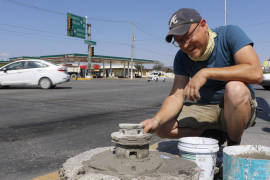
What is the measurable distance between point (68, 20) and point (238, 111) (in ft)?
112

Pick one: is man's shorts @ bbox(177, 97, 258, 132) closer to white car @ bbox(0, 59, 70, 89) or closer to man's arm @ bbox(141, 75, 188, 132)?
man's arm @ bbox(141, 75, 188, 132)

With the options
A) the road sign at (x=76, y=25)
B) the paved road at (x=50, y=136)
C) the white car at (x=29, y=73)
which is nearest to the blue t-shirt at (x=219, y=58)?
the paved road at (x=50, y=136)

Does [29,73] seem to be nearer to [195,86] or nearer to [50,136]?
[50,136]

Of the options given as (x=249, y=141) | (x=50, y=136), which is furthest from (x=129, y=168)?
(x=249, y=141)

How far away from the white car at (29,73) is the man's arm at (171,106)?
11161 millimetres

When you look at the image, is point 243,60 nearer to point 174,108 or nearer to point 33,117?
point 174,108

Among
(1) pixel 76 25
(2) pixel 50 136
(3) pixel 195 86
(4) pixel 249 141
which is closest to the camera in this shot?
(3) pixel 195 86

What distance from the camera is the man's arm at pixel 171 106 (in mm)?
2413

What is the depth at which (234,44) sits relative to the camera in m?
2.42

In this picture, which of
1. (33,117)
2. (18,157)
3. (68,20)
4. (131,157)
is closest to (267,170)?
(131,157)

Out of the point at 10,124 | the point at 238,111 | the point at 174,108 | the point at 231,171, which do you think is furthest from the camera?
the point at 10,124

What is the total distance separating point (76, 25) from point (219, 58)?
3461 cm

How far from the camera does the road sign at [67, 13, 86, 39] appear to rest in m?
33.9

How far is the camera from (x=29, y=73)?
42.2ft
